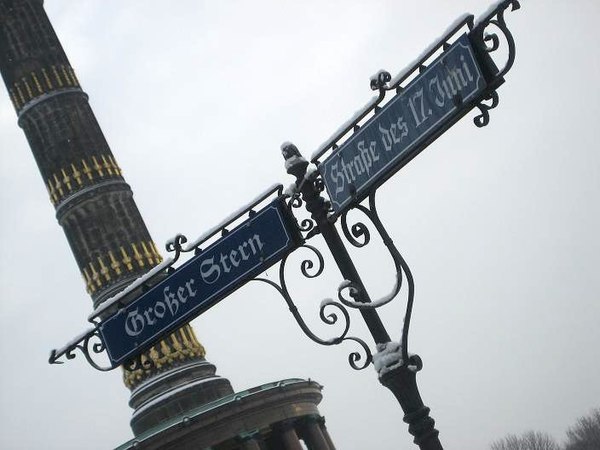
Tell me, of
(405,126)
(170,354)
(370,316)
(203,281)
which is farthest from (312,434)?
(405,126)

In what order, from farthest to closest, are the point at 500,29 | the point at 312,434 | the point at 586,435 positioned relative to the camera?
the point at 586,435, the point at 312,434, the point at 500,29

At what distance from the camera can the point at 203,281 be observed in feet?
24.8

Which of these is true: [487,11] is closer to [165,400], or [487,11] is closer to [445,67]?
[445,67]

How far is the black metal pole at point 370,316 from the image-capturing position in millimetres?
6520

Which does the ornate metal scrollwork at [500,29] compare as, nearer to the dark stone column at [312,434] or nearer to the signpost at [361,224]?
the signpost at [361,224]

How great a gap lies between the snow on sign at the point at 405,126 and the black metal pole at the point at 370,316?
0.19 m

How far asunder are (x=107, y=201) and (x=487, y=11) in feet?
86.8

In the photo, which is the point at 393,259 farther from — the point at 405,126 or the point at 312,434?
the point at 312,434

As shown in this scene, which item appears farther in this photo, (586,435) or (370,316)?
(586,435)

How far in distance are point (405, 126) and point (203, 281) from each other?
226 centimetres

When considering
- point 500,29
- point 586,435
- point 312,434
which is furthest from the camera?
point 586,435

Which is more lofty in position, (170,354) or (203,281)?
(170,354)

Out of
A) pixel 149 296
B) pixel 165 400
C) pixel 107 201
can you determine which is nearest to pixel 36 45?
pixel 107 201

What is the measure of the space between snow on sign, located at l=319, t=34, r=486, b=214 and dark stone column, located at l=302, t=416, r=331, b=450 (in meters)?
26.5
